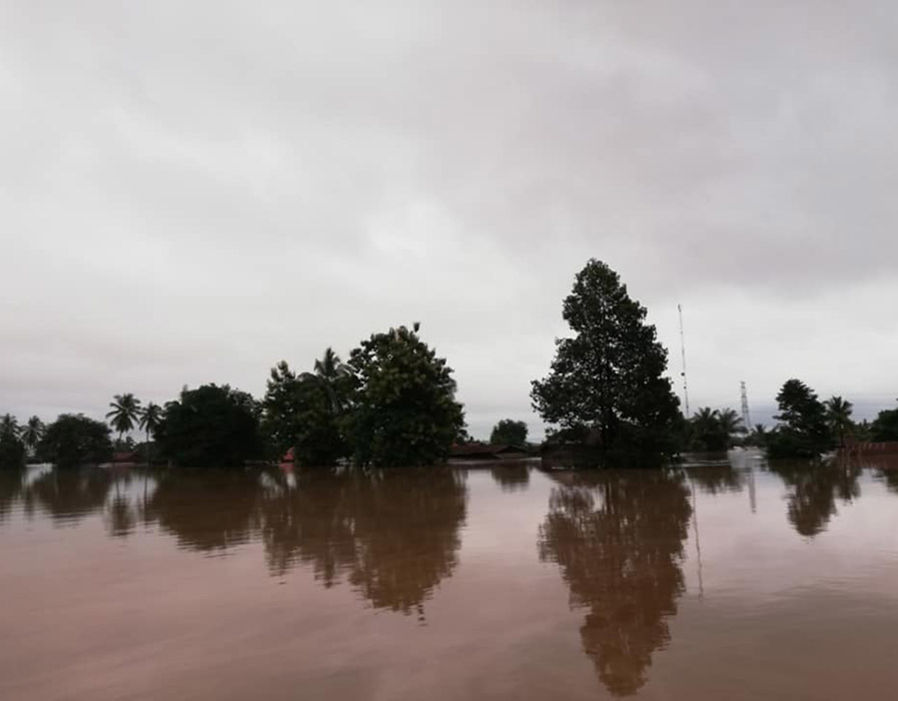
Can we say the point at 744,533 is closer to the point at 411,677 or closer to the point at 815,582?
the point at 815,582

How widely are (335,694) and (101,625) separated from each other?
4.10 meters

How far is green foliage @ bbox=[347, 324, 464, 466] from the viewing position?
43750 millimetres

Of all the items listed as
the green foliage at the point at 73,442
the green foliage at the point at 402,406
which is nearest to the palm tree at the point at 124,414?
the green foliage at the point at 73,442

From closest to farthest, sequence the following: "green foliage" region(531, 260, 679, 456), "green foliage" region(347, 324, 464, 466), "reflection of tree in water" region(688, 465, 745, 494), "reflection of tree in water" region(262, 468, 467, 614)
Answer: "reflection of tree in water" region(262, 468, 467, 614), "reflection of tree in water" region(688, 465, 745, 494), "green foliage" region(531, 260, 679, 456), "green foliage" region(347, 324, 464, 466)

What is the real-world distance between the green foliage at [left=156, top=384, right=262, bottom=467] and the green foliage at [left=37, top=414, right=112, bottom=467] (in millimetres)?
25181

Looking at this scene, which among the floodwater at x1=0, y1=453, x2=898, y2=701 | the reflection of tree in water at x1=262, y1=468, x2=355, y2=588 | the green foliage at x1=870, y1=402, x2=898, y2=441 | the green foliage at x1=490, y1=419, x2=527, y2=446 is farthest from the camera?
the green foliage at x1=490, y1=419, x2=527, y2=446

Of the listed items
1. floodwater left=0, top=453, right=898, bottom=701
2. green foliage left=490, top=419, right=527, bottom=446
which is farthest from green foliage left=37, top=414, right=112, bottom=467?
floodwater left=0, top=453, right=898, bottom=701

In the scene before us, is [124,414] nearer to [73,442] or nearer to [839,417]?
[73,442]

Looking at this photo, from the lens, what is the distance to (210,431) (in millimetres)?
58219

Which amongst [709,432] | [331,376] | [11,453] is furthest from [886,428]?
[11,453]

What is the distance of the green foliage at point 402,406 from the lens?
43750 mm

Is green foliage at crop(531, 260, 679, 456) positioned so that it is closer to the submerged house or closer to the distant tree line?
the distant tree line

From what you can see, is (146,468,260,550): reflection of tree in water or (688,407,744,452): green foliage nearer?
(146,468,260,550): reflection of tree in water

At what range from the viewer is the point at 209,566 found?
37.4 feet
